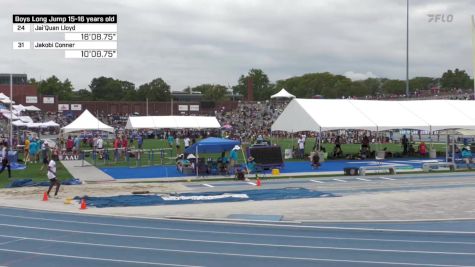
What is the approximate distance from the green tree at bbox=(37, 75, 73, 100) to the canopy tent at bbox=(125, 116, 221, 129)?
3127 inches

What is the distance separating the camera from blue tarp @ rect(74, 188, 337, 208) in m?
18.9

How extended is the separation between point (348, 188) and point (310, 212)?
6.86m

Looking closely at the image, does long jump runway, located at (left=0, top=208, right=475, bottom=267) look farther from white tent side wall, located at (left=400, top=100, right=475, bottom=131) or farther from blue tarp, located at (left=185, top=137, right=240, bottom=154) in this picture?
white tent side wall, located at (left=400, top=100, right=475, bottom=131)

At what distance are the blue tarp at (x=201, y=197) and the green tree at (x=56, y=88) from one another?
118872mm

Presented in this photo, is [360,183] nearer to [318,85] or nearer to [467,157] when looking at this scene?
[467,157]

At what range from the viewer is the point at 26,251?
1134 cm

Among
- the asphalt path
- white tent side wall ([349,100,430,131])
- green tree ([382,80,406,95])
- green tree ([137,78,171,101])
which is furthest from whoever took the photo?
green tree ([382,80,406,95])

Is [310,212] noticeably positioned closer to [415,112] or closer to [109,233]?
[109,233]

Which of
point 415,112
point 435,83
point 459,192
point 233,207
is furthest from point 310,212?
point 435,83

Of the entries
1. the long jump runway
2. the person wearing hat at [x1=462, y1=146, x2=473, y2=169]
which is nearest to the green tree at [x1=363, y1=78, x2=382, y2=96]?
the person wearing hat at [x1=462, y1=146, x2=473, y2=169]

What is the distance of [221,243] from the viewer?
12.2 m

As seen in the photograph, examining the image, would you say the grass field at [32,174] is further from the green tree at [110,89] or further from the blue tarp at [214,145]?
the green tree at [110,89]

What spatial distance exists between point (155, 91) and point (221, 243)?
12887 cm

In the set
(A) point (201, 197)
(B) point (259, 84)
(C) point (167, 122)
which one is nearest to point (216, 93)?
(B) point (259, 84)
